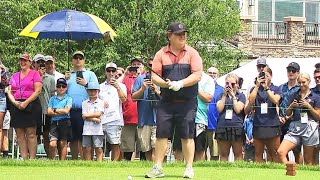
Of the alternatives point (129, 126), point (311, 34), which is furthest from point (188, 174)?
point (311, 34)

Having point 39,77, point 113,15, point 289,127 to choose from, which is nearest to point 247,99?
point 289,127

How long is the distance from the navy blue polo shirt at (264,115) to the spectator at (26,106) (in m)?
4.32

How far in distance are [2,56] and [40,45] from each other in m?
1.58

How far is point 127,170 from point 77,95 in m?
4.26

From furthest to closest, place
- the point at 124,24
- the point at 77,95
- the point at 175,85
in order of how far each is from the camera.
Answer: the point at 124,24 < the point at 77,95 < the point at 175,85

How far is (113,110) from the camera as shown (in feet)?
62.2

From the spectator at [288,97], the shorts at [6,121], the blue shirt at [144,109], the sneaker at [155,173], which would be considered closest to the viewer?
the sneaker at [155,173]

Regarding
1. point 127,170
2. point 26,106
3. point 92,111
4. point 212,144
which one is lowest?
point 127,170

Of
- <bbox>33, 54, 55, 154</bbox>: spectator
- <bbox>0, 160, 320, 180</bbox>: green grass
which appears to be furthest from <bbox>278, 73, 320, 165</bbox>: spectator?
<bbox>33, 54, 55, 154</bbox>: spectator

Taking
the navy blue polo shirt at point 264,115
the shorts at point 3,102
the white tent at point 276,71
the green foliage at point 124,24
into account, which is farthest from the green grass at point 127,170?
the green foliage at point 124,24

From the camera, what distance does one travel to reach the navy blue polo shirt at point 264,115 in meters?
18.2

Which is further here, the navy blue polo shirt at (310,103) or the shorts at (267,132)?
the shorts at (267,132)

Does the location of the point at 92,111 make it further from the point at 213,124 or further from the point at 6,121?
the point at 6,121

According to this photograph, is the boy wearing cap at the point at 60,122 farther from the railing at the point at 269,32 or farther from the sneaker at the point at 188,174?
the railing at the point at 269,32
